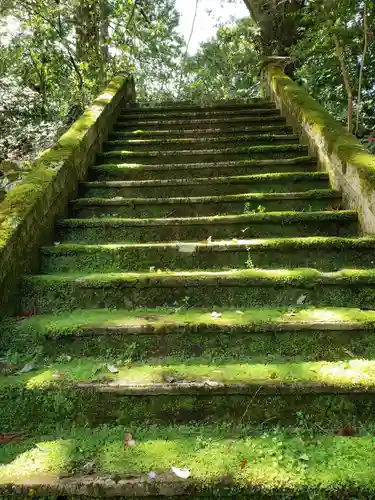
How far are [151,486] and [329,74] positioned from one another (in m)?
6.51

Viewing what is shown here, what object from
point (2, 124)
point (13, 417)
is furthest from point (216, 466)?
point (2, 124)

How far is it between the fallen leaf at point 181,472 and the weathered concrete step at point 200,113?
4975 mm

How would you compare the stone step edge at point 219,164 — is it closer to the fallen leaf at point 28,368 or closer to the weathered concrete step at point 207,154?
the weathered concrete step at point 207,154

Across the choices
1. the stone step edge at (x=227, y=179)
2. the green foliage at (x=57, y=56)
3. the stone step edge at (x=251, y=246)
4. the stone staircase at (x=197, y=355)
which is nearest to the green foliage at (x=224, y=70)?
the green foliage at (x=57, y=56)

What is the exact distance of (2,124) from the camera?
20.2 ft

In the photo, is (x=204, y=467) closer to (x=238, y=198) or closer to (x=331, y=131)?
(x=238, y=198)

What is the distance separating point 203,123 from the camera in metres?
5.30

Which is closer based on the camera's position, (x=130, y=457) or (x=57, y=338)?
(x=130, y=457)

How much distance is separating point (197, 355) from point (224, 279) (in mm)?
530

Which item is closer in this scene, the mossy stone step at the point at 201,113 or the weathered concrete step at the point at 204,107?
the mossy stone step at the point at 201,113

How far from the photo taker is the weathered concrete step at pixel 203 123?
17.3 ft

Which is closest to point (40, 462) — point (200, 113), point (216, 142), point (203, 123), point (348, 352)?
point (348, 352)

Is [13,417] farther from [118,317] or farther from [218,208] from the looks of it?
[218,208]

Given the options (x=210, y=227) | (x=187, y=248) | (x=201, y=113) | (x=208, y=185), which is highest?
(x=201, y=113)
